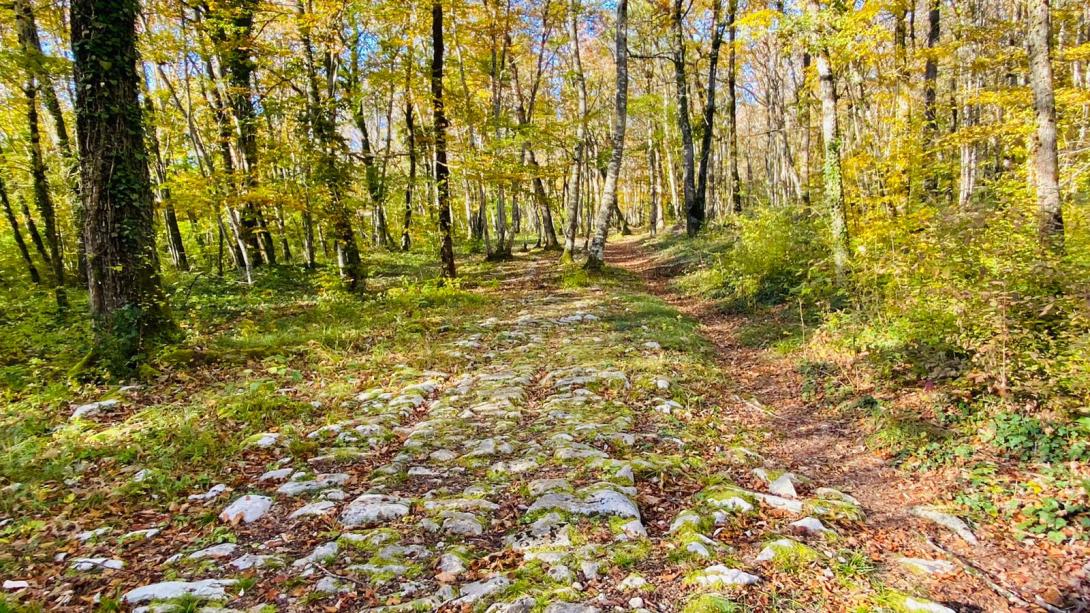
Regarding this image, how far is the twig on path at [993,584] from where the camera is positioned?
328 cm

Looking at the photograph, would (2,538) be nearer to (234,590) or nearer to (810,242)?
(234,590)

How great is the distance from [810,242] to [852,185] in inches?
97.7

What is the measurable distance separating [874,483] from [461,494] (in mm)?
3833

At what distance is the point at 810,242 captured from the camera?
1271cm

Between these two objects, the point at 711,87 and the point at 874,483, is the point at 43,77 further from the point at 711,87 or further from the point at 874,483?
the point at 711,87

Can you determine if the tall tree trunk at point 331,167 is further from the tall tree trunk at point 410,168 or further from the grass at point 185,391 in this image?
the tall tree trunk at point 410,168

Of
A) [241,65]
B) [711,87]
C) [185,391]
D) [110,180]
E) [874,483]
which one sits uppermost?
[711,87]

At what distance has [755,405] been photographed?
702 centimetres

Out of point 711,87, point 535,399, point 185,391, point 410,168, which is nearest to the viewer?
point 185,391

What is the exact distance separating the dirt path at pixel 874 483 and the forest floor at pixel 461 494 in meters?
0.03

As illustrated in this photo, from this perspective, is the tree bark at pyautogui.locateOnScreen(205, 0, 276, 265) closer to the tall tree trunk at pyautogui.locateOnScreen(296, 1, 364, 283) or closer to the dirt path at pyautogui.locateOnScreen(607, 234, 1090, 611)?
the tall tree trunk at pyautogui.locateOnScreen(296, 1, 364, 283)

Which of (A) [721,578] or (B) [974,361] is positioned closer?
(A) [721,578]

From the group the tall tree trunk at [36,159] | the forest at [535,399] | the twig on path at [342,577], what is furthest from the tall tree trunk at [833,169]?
the tall tree trunk at [36,159]

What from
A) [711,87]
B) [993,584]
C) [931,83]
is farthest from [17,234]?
[931,83]
